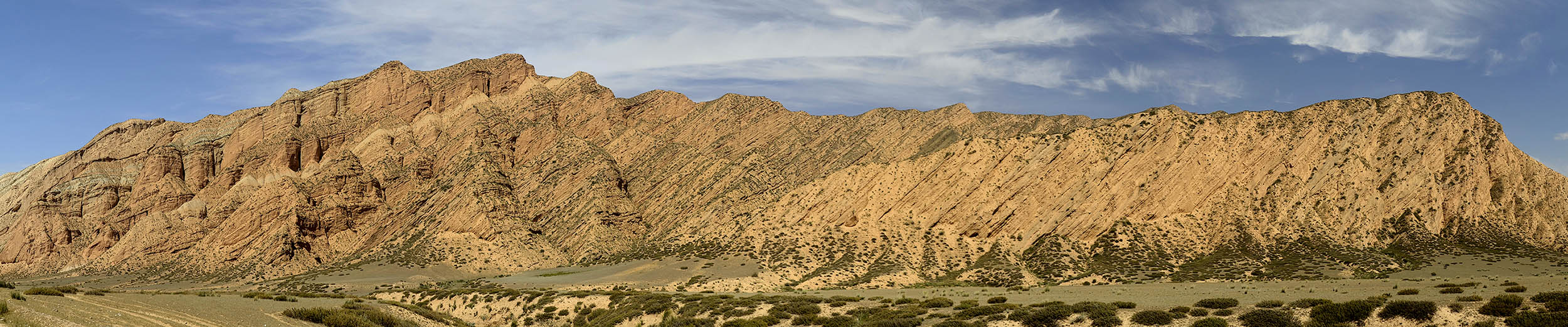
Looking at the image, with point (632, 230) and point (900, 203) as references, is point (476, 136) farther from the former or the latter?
point (900, 203)

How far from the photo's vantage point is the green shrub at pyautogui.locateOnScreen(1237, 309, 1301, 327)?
27.9m

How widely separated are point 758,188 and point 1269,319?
262ft

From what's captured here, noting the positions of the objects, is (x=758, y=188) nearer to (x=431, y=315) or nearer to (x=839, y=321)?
(x=431, y=315)

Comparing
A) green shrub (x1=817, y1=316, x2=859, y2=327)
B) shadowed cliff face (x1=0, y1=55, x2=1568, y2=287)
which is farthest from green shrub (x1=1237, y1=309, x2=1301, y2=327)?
shadowed cliff face (x1=0, y1=55, x2=1568, y2=287)

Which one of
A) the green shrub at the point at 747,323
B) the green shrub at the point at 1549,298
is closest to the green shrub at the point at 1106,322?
the green shrub at the point at 1549,298

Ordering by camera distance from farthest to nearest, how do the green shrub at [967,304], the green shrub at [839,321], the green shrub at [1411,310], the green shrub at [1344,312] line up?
1. the green shrub at [967,304]
2. the green shrub at [839,321]
3. the green shrub at [1344,312]
4. the green shrub at [1411,310]

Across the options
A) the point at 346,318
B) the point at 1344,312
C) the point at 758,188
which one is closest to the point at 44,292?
the point at 346,318

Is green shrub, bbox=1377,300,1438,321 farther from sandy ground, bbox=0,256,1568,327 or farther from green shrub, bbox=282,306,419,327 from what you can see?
green shrub, bbox=282,306,419,327

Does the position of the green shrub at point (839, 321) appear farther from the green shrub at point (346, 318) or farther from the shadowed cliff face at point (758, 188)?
the shadowed cliff face at point (758, 188)

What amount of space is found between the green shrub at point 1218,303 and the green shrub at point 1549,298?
8087 mm

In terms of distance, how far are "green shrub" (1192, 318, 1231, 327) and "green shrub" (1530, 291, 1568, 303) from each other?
8277mm

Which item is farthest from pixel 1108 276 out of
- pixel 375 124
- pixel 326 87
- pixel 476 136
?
pixel 326 87

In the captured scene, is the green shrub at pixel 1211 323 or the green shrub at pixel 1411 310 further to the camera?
the green shrub at pixel 1211 323

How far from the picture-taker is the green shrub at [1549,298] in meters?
26.1
